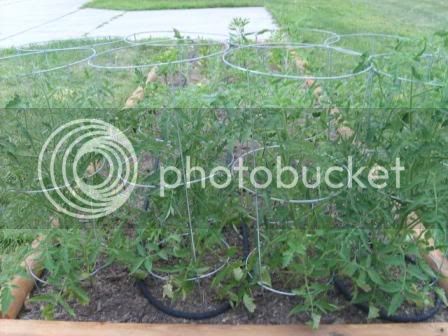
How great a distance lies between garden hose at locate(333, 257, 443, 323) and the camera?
61.9 inches

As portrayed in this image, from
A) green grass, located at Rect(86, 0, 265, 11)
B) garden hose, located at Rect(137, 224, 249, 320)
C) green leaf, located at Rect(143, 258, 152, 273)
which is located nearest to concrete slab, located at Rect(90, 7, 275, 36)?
green grass, located at Rect(86, 0, 265, 11)

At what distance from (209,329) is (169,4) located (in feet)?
25.5

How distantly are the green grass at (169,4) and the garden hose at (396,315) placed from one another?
7.02m

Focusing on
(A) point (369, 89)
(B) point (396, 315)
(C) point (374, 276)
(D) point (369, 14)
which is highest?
(A) point (369, 89)

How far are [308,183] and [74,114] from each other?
2.66ft

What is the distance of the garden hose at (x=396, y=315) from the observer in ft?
5.16

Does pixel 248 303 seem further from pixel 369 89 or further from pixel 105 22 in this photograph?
pixel 105 22

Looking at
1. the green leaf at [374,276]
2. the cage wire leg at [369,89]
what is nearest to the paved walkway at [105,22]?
the cage wire leg at [369,89]

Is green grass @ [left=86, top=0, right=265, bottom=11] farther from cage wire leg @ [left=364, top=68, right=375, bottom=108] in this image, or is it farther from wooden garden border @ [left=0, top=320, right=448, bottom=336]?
wooden garden border @ [left=0, top=320, right=448, bottom=336]

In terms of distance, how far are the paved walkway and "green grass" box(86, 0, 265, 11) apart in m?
0.22

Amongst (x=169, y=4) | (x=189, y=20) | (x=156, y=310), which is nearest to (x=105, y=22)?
(x=189, y=20)

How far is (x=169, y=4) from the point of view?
852 centimetres

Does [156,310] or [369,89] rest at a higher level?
[369,89]

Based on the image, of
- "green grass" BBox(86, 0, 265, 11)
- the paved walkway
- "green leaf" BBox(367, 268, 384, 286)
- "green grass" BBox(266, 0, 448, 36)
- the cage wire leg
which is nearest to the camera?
"green leaf" BBox(367, 268, 384, 286)
